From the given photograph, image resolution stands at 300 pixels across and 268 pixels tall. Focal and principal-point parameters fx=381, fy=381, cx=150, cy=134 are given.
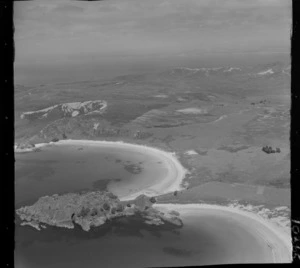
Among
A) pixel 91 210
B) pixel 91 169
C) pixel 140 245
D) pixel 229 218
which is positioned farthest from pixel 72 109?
pixel 229 218

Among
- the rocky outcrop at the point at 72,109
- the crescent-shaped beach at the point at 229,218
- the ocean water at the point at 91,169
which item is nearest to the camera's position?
the crescent-shaped beach at the point at 229,218

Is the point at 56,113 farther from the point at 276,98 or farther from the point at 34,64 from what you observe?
the point at 276,98

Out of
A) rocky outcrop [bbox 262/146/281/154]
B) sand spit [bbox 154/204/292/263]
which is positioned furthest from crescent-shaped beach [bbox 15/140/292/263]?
rocky outcrop [bbox 262/146/281/154]

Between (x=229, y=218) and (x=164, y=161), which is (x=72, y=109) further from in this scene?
(x=229, y=218)

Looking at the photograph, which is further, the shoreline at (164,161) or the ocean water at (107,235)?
the shoreline at (164,161)

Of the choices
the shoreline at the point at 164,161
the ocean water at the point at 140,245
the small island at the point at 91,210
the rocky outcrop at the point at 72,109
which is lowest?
the ocean water at the point at 140,245

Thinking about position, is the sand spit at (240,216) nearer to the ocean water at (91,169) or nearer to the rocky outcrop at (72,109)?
the ocean water at (91,169)

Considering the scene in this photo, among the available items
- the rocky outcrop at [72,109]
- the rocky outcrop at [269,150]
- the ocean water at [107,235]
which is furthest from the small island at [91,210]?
the rocky outcrop at [269,150]
